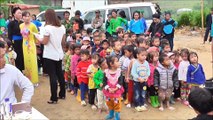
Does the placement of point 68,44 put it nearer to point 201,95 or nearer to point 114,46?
point 114,46

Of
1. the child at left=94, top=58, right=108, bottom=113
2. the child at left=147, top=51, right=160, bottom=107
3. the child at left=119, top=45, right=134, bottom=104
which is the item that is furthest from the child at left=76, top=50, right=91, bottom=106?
the child at left=147, top=51, right=160, bottom=107

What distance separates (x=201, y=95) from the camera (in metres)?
2.52

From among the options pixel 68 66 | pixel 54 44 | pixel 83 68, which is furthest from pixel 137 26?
pixel 54 44

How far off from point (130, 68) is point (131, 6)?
679 centimetres

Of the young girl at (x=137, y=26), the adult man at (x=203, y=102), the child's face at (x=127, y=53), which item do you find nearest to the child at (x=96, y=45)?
the child's face at (x=127, y=53)

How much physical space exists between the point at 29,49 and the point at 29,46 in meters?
0.07

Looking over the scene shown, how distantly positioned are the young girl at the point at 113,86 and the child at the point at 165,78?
85 centimetres

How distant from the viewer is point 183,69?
18.3ft

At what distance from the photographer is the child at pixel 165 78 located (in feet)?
17.9

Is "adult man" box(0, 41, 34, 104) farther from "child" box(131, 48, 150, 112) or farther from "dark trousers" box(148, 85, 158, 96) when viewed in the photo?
"dark trousers" box(148, 85, 158, 96)

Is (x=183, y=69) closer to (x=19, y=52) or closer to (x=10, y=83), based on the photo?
(x=10, y=83)

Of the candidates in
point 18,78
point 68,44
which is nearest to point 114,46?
point 68,44

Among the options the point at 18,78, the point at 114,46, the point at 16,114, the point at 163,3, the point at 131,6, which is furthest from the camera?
the point at 163,3

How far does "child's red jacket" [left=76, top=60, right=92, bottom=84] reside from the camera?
5711 mm
